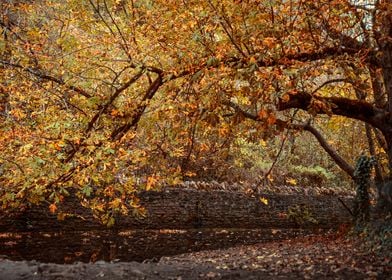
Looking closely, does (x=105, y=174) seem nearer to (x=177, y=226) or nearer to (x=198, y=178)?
(x=177, y=226)

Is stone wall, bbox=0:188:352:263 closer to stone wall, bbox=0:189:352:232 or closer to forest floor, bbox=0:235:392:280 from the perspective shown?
stone wall, bbox=0:189:352:232

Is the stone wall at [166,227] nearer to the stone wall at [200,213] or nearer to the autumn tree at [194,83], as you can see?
the stone wall at [200,213]

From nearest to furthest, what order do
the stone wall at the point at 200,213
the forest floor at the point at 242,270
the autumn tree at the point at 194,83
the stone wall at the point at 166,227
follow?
the autumn tree at the point at 194,83
the forest floor at the point at 242,270
the stone wall at the point at 166,227
the stone wall at the point at 200,213

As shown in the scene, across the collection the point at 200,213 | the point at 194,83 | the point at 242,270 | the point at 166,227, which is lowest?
the point at 166,227

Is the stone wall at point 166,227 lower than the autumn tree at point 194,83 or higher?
lower

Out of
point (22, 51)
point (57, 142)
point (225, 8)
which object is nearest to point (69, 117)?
point (57, 142)

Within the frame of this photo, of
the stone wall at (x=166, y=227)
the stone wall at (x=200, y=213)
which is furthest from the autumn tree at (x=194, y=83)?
the stone wall at (x=200, y=213)

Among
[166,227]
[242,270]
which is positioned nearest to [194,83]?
[242,270]

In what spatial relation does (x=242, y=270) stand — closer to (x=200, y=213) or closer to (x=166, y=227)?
(x=166, y=227)

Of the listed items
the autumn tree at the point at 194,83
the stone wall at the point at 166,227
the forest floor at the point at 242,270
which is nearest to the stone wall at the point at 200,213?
the stone wall at the point at 166,227

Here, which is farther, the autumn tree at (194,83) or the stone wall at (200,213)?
the stone wall at (200,213)

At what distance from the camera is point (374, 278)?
7.30 metres

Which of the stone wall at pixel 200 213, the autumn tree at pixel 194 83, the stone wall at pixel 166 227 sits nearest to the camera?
the autumn tree at pixel 194 83

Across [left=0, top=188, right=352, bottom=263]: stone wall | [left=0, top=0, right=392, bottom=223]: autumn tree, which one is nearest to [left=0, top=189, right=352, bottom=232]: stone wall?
[left=0, top=188, right=352, bottom=263]: stone wall
